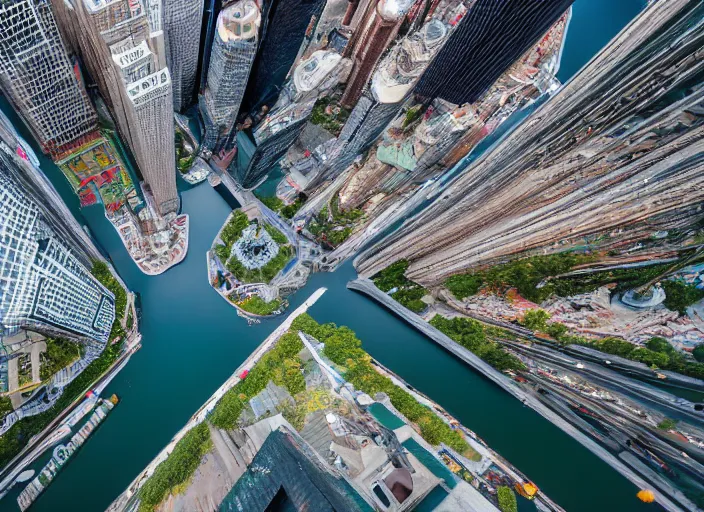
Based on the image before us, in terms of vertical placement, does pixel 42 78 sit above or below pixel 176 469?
above

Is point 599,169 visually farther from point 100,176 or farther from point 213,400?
point 100,176

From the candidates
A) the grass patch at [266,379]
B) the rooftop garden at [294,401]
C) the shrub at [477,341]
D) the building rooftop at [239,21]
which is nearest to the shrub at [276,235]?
the rooftop garden at [294,401]

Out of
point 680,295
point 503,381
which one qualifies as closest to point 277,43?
point 503,381

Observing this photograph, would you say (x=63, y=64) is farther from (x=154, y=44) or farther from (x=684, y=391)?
(x=684, y=391)

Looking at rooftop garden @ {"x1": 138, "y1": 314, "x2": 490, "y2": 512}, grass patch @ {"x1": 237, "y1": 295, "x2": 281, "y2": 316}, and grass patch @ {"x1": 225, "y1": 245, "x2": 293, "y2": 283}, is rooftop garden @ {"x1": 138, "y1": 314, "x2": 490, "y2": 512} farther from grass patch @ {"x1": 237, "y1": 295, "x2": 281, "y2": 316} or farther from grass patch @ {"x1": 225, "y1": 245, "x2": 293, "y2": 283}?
grass patch @ {"x1": 225, "y1": 245, "x2": 293, "y2": 283}

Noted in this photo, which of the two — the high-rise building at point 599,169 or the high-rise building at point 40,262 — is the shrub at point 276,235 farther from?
the high-rise building at point 40,262

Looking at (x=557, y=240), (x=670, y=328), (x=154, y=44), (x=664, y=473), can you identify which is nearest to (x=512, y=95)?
(x=557, y=240)
